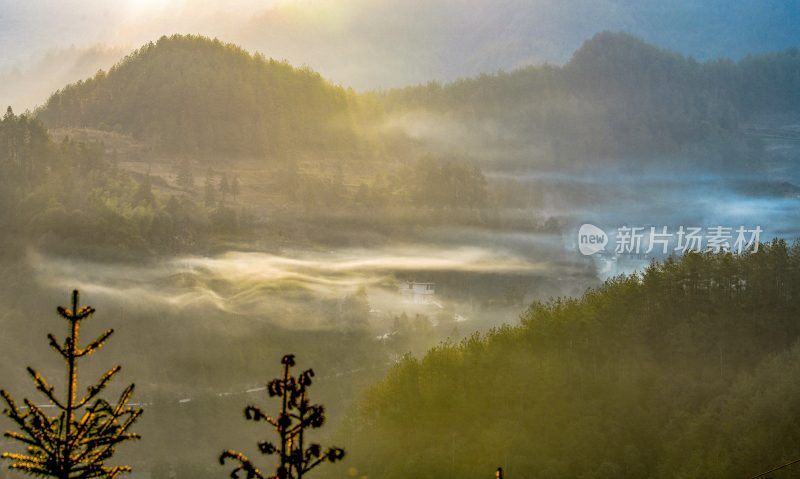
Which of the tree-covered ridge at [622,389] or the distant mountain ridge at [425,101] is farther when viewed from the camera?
the distant mountain ridge at [425,101]

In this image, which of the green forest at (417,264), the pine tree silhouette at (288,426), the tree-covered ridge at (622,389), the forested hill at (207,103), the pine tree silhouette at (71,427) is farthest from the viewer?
the forested hill at (207,103)

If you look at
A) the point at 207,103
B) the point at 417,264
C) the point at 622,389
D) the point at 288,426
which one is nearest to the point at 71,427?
the point at 288,426

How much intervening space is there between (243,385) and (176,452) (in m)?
9.33

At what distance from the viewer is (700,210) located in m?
117

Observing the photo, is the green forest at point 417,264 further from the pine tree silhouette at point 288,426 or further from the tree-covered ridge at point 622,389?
the pine tree silhouette at point 288,426

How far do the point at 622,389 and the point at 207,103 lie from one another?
6178 centimetres

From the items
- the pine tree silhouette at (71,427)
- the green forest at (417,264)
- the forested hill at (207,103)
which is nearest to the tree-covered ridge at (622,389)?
the green forest at (417,264)

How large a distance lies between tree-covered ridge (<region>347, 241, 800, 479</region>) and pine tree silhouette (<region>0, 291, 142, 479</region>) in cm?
3509

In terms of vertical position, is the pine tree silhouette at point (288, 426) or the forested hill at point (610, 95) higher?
the forested hill at point (610, 95)

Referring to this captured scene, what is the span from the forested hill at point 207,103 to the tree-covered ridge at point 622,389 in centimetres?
4754

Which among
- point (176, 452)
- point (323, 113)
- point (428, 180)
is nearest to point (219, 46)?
point (323, 113)

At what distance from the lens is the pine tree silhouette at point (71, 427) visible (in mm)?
13086

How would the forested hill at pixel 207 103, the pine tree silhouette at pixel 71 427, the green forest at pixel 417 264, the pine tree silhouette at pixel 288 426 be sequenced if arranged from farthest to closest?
the forested hill at pixel 207 103 < the green forest at pixel 417 264 < the pine tree silhouette at pixel 288 426 < the pine tree silhouette at pixel 71 427

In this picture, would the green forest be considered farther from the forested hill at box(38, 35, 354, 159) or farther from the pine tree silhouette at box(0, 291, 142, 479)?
the pine tree silhouette at box(0, 291, 142, 479)
